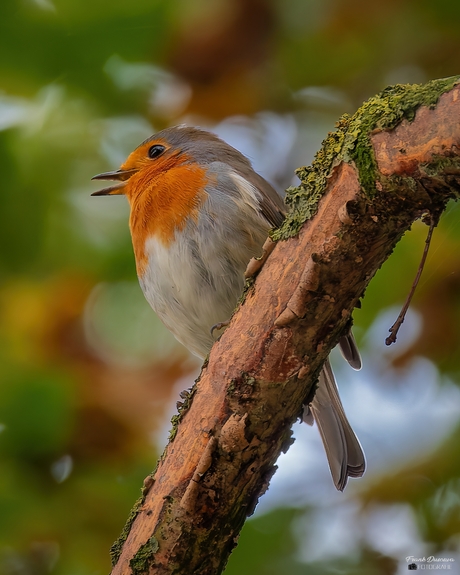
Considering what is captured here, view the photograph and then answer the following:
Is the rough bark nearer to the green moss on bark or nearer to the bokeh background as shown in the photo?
the green moss on bark

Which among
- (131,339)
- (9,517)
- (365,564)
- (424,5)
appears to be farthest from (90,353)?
(424,5)

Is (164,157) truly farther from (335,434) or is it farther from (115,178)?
(335,434)

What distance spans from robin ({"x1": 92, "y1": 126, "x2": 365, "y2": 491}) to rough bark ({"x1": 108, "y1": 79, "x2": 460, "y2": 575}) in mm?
783

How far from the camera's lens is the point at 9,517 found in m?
2.80

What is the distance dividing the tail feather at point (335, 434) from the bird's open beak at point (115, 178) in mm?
1362

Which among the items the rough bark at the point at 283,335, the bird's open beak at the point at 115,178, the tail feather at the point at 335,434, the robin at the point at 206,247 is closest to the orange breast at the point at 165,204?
the robin at the point at 206,247

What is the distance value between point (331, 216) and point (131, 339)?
1.86m

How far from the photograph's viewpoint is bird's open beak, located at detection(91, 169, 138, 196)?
135 inches

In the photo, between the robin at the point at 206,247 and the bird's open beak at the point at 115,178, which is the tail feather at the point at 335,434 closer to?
the robin at the point at 206,247

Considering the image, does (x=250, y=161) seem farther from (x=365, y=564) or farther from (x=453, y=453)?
(x=365, y=564)

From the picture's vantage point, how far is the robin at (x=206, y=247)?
277 cm

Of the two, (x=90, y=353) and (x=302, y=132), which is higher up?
(x=302, y=132)

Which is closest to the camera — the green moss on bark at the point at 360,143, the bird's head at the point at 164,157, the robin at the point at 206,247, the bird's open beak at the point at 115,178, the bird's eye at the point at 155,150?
the green moss on bark at the point at 360,143

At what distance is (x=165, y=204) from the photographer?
295 centimetres
